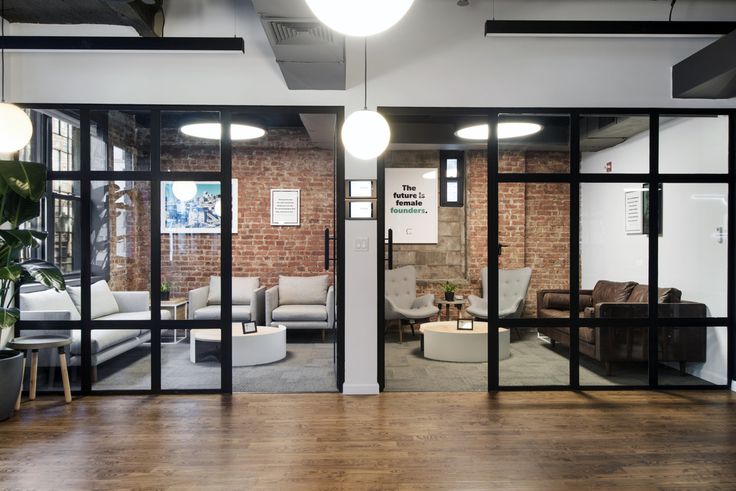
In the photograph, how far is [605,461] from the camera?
9.58 ft

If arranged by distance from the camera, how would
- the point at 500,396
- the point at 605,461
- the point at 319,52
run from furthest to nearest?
the point at 500,396, the point at 319,52, the point at 605,461

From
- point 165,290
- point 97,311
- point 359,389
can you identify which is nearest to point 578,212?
point 359,389

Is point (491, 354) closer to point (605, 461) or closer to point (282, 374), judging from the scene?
point (605, 461)

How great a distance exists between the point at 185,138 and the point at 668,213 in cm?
457

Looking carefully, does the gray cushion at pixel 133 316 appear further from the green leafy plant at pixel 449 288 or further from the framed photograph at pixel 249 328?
the green leafy plant at pixel 449 288

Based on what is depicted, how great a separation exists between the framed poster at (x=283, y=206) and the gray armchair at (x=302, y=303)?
93 centimetres

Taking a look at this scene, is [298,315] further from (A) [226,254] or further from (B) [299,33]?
(B) [299,33]

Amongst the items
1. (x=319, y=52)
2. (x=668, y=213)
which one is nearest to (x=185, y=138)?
(x=319, y=52)

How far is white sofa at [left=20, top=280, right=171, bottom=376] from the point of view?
169 inches

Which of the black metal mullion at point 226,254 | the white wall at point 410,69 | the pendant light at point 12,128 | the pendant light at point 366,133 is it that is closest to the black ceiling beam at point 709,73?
the white wall at point 410,69

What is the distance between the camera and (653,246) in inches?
173

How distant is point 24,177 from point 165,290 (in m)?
1.40

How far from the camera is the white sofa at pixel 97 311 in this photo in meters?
4.29

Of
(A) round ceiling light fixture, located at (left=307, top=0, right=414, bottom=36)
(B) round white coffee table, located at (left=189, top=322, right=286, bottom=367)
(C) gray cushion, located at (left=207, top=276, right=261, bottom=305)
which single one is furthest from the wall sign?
(A) round ceiling light fixture, located at (left=307, top=0, right=414, bottom=36)
